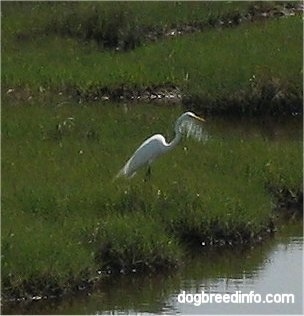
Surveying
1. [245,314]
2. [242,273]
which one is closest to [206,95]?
[242,273]

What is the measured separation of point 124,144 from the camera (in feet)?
45.0

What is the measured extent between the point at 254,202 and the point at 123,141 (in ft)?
7.02

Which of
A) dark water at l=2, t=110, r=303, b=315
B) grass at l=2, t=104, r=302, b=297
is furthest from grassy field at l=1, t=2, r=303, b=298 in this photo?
dark water at l=2, t=110, r=303, b=315

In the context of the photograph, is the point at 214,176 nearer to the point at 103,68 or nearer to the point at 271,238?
the point at 271,238

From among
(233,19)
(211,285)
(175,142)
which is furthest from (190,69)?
(211,285)

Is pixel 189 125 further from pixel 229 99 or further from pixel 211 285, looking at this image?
pixel 229 99

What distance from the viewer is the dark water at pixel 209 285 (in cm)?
1027

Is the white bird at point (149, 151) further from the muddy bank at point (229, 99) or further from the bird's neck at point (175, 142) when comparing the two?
the muddy bank at point (229, 99)

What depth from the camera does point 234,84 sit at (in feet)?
57.1
